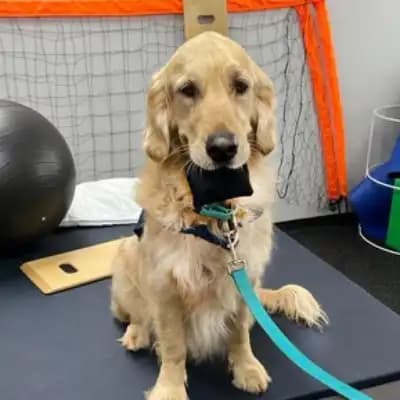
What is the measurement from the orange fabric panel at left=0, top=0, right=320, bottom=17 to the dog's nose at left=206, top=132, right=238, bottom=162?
5.75ft

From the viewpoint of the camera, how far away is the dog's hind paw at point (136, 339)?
1537 mm

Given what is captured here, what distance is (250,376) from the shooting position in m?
1.40

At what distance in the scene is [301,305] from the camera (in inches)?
65.0

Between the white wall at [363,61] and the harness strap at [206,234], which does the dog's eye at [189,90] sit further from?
the white wall at [363,61]

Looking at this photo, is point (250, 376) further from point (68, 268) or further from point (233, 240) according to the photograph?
point (68, 268)

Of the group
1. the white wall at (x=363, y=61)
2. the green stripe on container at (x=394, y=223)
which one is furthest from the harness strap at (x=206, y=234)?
the white wall at (x=363, y=61)

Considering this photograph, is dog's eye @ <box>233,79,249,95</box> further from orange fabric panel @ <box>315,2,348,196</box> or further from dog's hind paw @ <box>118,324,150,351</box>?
orange fabric panel @ <box>315,2,348,196</box>

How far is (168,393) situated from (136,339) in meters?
0.24

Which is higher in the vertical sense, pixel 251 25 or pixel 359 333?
pixel 251 25

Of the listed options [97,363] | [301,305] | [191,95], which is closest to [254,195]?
[191,95]

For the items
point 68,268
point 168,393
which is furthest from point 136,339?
point 68,268

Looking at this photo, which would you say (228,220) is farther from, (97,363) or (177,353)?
(97,363)

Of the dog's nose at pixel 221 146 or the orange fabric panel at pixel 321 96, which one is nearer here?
the dog's nose at pixel 221 146

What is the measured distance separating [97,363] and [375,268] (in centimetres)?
186
